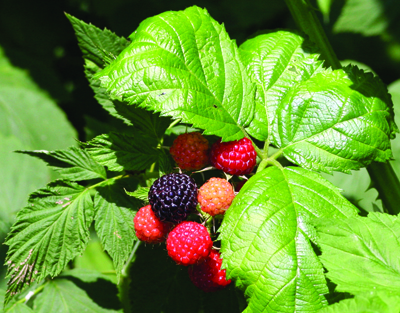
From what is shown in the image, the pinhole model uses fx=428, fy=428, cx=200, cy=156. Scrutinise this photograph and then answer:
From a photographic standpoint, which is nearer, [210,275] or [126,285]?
[210,275]

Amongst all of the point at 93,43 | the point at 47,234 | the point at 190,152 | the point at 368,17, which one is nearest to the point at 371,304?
the point at 190,152

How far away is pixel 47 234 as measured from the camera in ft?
3.72

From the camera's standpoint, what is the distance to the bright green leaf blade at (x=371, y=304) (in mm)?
748

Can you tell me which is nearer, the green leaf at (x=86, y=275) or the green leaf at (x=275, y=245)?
the green leaf at (x=275, y=245)

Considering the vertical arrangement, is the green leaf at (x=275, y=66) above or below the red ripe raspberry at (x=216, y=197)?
above

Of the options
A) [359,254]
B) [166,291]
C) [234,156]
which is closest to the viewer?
[359,254]

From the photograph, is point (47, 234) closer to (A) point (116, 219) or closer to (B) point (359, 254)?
(A) point (116, 219)

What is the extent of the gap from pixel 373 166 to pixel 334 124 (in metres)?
0.21

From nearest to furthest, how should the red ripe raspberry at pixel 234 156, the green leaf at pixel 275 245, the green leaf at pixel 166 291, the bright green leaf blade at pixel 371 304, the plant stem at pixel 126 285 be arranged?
the bright green leaf blade at pixel 371 304, the green leaf at pixel 275 245, the red ripe raspberry at pixel 234 156, the green leaf at pixel 166 291, the plant stem at pixel 126 285

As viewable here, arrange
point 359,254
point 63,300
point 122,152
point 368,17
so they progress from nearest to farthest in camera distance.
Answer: point 359,254 < point 122,152 < point 63,300 < point 368,17

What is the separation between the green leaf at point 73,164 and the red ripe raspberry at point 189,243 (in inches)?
13.4

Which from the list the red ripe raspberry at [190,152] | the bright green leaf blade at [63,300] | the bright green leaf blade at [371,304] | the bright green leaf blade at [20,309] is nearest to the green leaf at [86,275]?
the bright green leaf blade at [63,300]

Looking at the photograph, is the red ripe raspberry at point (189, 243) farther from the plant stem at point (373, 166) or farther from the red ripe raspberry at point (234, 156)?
the plant stem at point (373, 166)

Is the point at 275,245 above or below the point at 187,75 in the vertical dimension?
below
